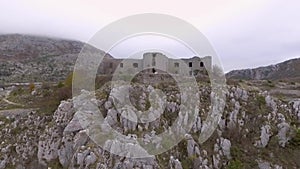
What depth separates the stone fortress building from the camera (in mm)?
51906

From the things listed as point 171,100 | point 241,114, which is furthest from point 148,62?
point 241,114

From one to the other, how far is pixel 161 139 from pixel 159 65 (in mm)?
16632

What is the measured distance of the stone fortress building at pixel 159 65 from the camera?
51906mm

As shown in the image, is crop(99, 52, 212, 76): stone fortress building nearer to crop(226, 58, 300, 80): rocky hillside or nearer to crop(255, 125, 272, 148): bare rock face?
crop(255, 125, 272, 148): bare rock face

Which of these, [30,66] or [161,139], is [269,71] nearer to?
[30,66]

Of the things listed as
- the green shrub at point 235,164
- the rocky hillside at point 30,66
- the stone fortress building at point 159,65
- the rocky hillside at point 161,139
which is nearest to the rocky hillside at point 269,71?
the rocky hillside at point 30,66

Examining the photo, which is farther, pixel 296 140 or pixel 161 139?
pixel 296 140

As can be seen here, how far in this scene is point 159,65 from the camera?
52281mm

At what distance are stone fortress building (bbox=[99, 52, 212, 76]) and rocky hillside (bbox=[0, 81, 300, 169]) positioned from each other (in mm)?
7752

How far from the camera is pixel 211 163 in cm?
3791

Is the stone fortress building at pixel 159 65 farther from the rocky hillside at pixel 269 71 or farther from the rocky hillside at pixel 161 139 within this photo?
the rocky hillside at pixel 269 71

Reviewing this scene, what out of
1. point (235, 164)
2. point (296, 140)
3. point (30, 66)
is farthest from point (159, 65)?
point (30, 66)

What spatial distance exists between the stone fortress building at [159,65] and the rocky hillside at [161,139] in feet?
25.4

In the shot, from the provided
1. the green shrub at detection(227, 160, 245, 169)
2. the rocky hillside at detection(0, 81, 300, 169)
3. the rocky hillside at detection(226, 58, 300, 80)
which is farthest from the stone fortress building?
the rocky hillside at detection(226, 58, 300, 80)
